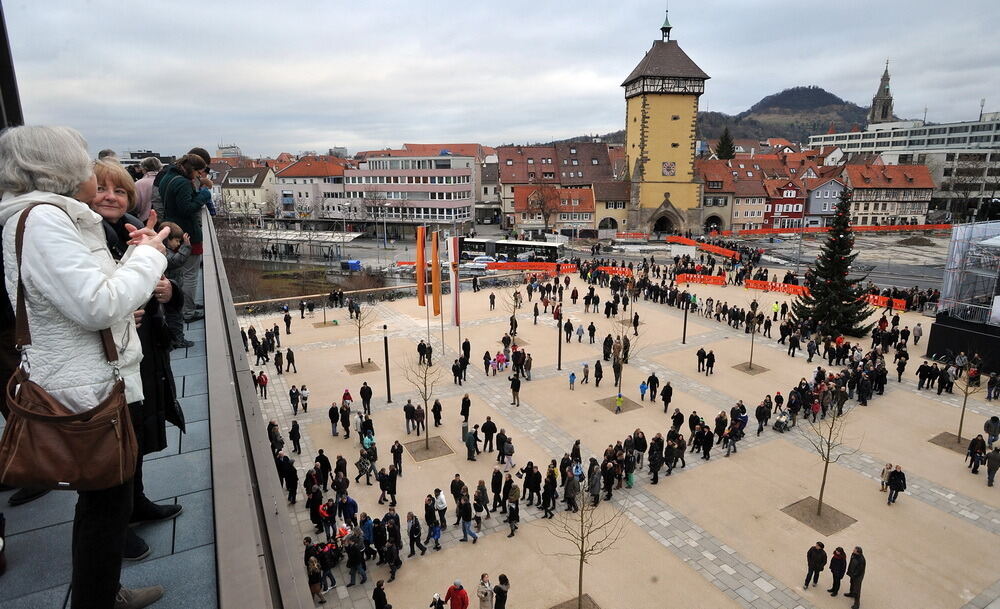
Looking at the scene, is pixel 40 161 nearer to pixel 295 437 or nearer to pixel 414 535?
pixel 414 535

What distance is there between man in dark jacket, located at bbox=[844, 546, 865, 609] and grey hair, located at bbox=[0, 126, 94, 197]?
43.1 ft

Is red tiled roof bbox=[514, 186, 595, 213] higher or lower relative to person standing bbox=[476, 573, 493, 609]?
higher

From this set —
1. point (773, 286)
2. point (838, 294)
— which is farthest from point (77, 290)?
point (773, 286)

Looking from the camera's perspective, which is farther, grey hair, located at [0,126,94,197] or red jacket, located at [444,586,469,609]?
red jacket, located at [444,586,469,609]

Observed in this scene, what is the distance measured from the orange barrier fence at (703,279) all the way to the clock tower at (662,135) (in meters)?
23.9

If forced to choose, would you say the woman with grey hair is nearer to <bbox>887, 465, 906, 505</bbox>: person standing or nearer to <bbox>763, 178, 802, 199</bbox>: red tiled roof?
<bbox>887, 465, 906, 505</bbox>: person standing

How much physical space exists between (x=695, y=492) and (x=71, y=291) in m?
15.6

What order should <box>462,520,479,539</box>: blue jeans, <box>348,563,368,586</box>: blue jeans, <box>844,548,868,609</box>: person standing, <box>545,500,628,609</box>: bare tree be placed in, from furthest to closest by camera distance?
<box>462,520,479,539</box>: blue jeans → <box>545,500,628,609</box>: bare tree → <box>348,563,368,586</box>: blue jeans → <box>844,548,868,609</box>: person standing

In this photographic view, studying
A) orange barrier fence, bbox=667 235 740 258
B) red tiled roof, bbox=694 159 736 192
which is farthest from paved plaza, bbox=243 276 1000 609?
red tiled roof, bbox=694 159 736 192

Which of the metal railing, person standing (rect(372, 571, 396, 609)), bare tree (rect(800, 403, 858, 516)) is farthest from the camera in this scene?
bare tree (rect(800, 403, 858, 516))

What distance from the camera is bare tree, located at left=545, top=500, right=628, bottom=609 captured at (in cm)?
1262

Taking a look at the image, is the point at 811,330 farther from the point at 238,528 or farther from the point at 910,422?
the point at 238,528

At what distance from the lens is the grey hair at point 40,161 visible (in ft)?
7.39

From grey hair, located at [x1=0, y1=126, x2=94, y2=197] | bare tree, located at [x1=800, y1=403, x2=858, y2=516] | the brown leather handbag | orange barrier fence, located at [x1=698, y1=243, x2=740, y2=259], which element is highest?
grey hair, located at [x1=0, y1=126, x2=94, y2=197]
